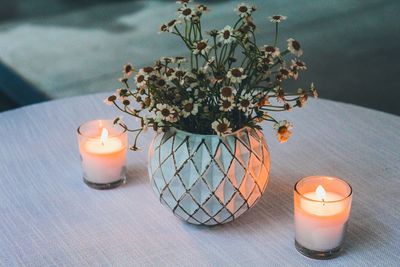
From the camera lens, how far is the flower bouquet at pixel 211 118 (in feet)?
2.88

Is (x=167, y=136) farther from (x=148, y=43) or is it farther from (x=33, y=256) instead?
(x=148, y=43)

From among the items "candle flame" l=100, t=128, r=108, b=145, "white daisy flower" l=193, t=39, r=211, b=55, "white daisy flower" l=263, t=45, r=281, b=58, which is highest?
"white daisy flower" l=193, t=39, r=211, b=55

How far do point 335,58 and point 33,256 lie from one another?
211cm

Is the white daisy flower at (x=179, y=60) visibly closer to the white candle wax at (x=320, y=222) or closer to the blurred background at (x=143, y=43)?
the white candle wax at (x=320, y=222)

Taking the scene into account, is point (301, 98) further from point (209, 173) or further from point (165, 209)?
point (165, 209)

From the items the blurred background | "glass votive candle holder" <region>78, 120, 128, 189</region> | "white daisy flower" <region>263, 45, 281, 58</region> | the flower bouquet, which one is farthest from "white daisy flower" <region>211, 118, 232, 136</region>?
the blurred background

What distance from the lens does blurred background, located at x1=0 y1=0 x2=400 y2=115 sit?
8.42 ft

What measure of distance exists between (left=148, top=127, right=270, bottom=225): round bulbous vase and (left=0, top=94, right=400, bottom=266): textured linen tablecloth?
0.12 ft

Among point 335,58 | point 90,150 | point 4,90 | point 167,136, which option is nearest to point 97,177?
point 90,150

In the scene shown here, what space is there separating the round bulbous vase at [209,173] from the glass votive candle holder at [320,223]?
7 centimetres

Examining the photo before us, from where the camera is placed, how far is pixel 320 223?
887mm

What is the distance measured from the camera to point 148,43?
2994 millimetres

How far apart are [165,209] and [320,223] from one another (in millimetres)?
229

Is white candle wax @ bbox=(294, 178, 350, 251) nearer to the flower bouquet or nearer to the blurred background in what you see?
the flower bouquet
